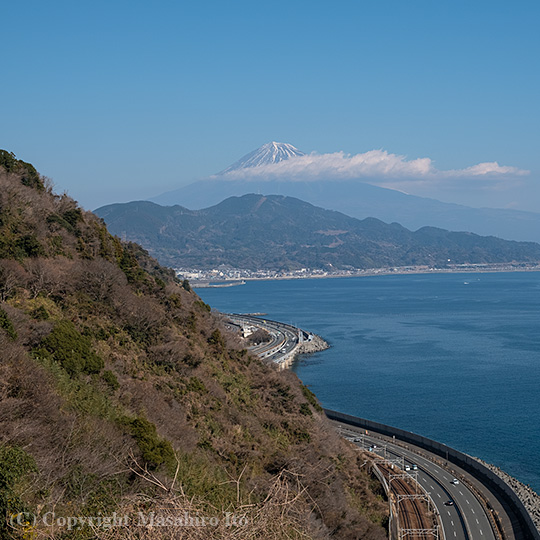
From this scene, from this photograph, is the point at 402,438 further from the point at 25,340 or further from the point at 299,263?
the point at 299,263

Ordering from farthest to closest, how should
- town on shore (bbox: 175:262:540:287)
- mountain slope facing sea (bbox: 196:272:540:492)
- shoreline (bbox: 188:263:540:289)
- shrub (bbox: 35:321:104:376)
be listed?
shoreline (bbox: 188:263:540:289), town on shore (bbox: 175:262:540:287), mountain slope facing sea (bbox: 196:272:540:492), shrub (bbox: 35:321:104:376)

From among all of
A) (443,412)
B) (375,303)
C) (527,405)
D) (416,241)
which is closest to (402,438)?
(443,412)

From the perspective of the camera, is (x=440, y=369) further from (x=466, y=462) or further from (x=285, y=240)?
(x=285, y=240)

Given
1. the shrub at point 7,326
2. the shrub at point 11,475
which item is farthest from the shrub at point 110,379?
the shrub at point 11,475

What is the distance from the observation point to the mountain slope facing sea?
59.1ft

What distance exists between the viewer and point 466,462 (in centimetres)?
1482

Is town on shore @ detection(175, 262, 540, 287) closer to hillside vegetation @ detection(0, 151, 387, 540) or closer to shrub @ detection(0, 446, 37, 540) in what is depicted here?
hillside vegetation @ detection(0, 151, 387, 540)

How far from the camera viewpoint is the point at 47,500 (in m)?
4.50

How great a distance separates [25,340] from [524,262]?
137 metres

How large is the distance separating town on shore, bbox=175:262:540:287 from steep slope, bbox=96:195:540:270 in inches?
157

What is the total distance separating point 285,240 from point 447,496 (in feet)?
470

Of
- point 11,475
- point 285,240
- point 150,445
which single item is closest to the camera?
point 11,475

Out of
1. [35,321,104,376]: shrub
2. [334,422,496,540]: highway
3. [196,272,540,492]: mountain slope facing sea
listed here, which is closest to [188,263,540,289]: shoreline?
[196,272,540,492]: mountain slope facing sea

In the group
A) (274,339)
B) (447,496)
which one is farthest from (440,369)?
(447,496)
